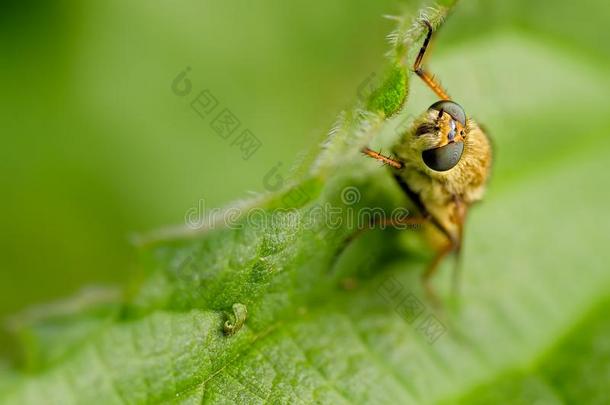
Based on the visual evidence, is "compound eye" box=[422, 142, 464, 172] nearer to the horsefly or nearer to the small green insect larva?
the horsefly

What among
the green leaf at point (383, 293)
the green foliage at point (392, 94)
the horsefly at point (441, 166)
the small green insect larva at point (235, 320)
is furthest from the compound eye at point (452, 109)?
the small green insect larva at point (235, 320)

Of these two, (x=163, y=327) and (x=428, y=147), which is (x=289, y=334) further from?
(x=428, y=147)

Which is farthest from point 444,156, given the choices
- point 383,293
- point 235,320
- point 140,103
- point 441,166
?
point 140,103

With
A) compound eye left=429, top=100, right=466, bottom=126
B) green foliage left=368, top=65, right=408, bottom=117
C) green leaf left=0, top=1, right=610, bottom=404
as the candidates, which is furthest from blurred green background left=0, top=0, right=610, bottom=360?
green foliage left=368, top=65, right=408, bottom=117

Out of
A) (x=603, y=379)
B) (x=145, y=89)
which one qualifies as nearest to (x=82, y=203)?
(x=145, y=89)

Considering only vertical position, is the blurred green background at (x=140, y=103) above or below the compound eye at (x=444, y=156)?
above

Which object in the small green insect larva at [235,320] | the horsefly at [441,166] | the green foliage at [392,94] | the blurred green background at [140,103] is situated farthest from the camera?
the blurred green background at [140,103]

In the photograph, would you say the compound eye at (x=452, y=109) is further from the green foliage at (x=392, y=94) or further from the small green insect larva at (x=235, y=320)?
the small green insect larva at (x=235, y=320)
